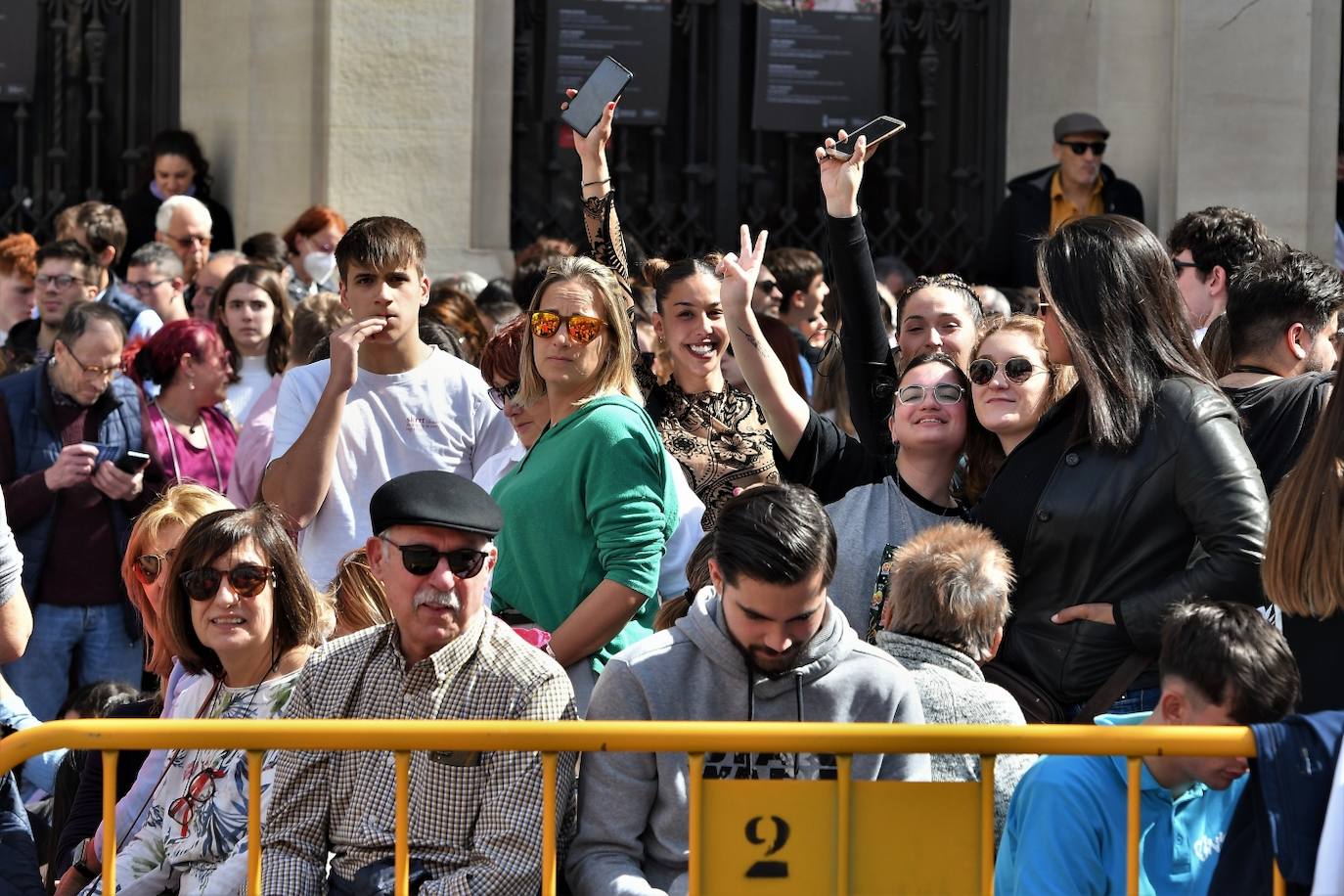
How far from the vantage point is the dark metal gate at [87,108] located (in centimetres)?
1148

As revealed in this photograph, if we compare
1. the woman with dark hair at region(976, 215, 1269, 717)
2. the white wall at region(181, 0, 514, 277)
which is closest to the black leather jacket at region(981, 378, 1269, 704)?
the woman with dark hair at region(976, 215, 1269, 717)

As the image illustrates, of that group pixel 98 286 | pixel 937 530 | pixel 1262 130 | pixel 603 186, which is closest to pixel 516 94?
pixel 98 286

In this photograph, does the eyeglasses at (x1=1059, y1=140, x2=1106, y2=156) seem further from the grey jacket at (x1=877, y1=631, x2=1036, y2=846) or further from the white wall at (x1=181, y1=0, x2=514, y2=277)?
the grey jacket at (x1=877, y1=631, x2=1036, y2=846)

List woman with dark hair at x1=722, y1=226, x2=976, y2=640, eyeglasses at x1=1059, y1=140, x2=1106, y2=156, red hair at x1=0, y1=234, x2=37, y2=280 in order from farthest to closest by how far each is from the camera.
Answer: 1. eyeglasses at x1=1059, y1=140, x2=1106, y2=156
2. red hair at x1=0, y1=234, x2=37, y2=280
3. woman with dark hair at x1=722, y1=226, x2=976, y2=640

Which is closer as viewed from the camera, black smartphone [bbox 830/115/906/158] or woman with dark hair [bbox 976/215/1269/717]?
woman with dark hair [bbox 976/215/1269/717]

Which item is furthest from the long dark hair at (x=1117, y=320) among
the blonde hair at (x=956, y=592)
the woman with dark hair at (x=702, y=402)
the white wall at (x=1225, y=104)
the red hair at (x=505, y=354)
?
the white wall at (x=1225, y=104)

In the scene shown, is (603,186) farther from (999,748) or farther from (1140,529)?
(999,748)

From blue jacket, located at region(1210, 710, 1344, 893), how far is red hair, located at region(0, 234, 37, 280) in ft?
23.8

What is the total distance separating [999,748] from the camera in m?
3.69

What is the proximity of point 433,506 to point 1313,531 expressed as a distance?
72.0 inches

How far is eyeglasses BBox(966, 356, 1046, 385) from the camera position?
4.98 metres

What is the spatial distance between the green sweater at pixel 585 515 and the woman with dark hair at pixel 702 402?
0.75m

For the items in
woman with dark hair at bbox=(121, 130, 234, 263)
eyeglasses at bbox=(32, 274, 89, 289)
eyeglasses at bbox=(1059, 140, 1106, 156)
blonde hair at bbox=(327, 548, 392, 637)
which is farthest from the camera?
woman with dark hair at bbox=(121, 130, 234, 263)

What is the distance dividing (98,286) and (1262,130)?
21.2 ft
